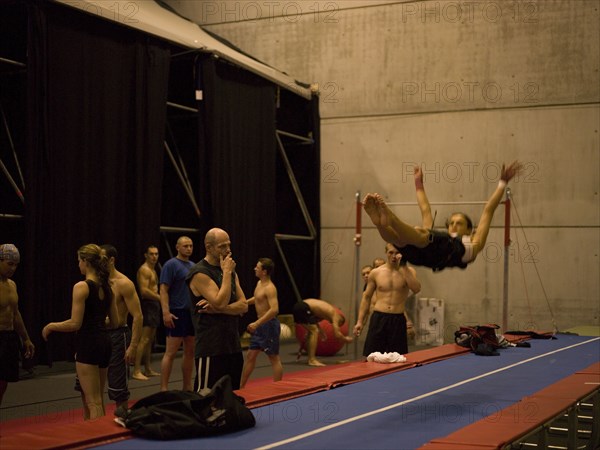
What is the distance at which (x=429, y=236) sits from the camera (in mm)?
5676

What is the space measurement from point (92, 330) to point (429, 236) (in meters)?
2.40

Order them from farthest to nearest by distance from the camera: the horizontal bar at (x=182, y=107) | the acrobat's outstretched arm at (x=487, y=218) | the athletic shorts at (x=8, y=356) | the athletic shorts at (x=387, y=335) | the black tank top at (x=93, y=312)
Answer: the horizontal bar at (x=182, y=107) < the athletic shorts at (x=387, y=335) < the acrobat's outstretched arm at (x=487, y=218) < the athletic shorts at (x=8, y=356) < the black tank top at (x=93, y=312)

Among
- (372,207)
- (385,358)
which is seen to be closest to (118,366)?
(372,207)

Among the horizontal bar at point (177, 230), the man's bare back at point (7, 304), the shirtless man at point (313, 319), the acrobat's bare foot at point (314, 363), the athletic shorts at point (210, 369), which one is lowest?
the acrobat's bare foot at point (314, 363)

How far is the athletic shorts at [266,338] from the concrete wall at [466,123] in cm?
509

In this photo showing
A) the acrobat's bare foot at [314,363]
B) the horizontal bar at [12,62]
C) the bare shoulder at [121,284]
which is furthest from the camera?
the acrobat's bare foot at [314,363]

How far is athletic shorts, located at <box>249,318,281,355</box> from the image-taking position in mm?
8008

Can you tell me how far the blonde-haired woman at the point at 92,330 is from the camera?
5.32 meters

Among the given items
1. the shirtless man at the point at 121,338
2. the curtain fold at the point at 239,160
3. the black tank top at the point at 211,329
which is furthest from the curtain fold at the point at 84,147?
the black tank top at the point at 211,329

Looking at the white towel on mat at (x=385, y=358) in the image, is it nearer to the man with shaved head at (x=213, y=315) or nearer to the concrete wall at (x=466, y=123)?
the man with shaved head at (x=213, y=315)

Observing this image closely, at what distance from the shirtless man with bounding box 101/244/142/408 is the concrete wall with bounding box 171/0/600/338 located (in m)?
7.14

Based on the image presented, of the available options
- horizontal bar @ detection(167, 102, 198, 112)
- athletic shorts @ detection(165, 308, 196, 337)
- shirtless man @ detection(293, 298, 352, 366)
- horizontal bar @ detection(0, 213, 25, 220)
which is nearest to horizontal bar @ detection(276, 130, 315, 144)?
horizontal bar @ detection(167, 102, 198, 112)

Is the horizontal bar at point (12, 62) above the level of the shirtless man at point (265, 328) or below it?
above

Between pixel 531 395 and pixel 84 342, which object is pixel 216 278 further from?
pixel 531 395
